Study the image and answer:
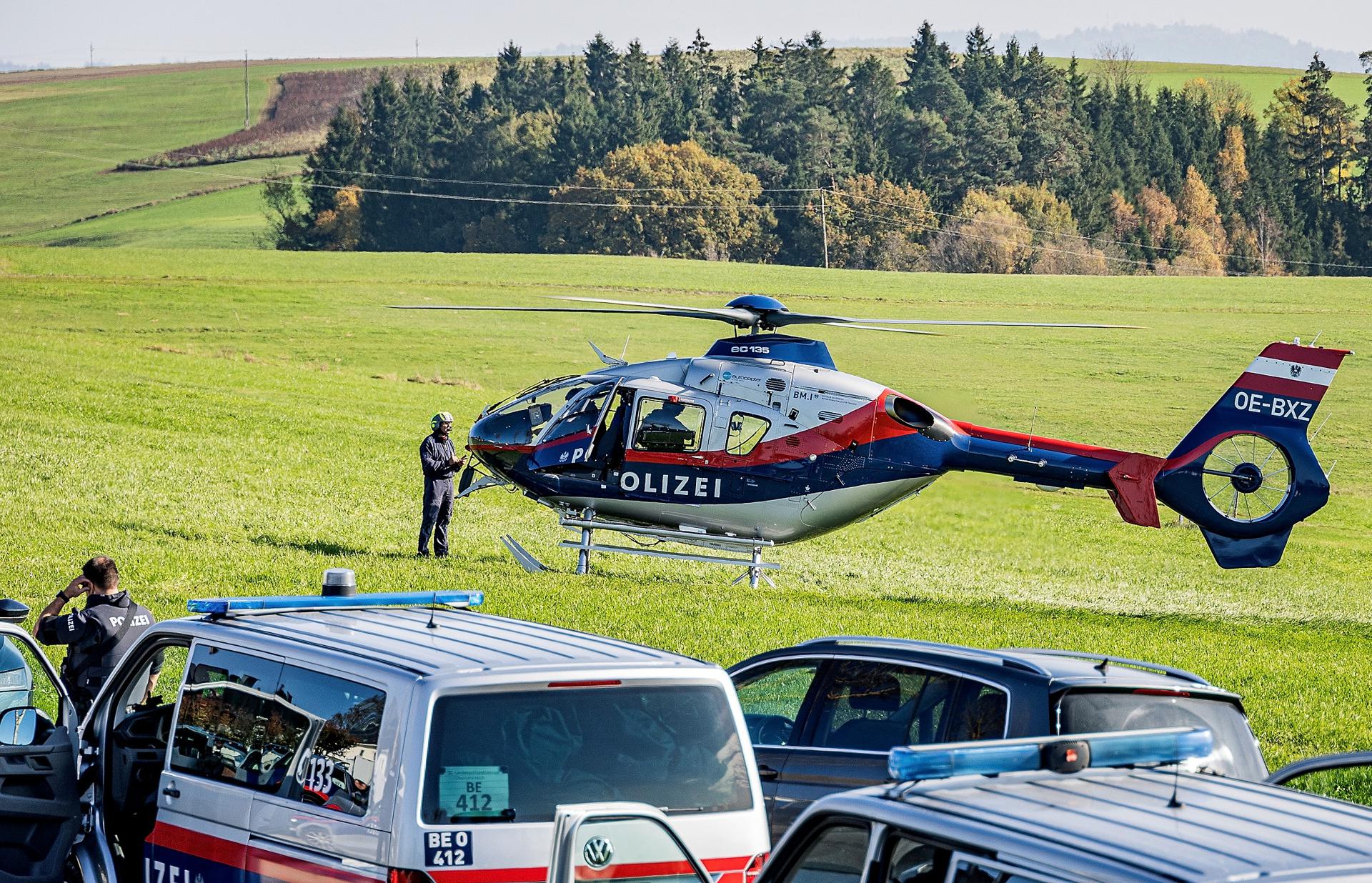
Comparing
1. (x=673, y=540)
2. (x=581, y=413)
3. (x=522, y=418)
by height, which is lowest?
(x=673, y=540)

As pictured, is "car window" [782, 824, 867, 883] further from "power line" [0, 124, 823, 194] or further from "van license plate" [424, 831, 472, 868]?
"power line" [0, 124, 823, 194]

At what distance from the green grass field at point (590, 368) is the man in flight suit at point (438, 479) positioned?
2.03ft

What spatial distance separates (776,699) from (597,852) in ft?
11.9

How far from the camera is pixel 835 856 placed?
202 inches

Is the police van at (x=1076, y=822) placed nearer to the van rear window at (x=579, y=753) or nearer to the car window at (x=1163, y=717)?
the van rear window at (x=579, y=753)

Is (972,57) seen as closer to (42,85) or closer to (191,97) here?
(191,97)

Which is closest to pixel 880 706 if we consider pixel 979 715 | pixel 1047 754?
pixel 979 715

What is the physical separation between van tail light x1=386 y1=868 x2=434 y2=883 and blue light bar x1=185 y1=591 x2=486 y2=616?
5.98 ft

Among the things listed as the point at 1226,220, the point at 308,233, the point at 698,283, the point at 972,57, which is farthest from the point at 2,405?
the point at 972,57

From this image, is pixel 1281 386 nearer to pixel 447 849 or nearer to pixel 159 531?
pixel 159 531

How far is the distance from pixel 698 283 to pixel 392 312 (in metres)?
15.7

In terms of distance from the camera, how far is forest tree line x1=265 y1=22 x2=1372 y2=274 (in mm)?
91812

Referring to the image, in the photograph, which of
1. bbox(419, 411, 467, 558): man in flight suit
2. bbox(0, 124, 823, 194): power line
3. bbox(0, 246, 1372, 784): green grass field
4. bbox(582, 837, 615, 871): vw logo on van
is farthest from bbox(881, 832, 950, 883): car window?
bbox(0, 124, 823, 194): power line

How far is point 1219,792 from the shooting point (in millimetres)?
4684
